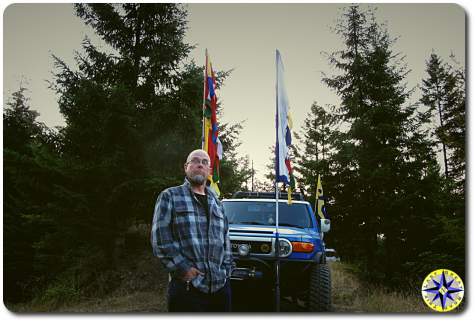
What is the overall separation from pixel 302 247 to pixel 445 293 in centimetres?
180

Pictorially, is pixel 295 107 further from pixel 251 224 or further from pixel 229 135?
pixel 229 135

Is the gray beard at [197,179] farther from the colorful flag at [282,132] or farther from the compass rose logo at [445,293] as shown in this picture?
the compass rose logo at [445,293]

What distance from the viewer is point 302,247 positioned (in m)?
4.29

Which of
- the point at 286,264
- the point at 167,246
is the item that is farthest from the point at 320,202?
the point at 167,246

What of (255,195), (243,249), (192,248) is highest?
(255,195)

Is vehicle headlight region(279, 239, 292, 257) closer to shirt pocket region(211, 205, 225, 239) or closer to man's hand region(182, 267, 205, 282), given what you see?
shirt pocket region(211, 205, 225, 239)

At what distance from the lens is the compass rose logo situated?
4.20m

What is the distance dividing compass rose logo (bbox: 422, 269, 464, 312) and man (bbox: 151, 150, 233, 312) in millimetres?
3033

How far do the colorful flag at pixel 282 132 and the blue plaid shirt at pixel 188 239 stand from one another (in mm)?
2095

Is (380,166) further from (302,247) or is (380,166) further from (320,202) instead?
(302,247)

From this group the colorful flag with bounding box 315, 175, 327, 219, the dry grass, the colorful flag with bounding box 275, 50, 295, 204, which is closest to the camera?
the dry grass

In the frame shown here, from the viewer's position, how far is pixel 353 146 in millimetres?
10391

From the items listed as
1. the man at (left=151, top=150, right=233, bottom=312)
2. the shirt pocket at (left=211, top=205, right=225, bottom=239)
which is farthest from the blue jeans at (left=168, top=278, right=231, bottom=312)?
the shirt pocket at (left=211, top=205, right=225, bottom=239)

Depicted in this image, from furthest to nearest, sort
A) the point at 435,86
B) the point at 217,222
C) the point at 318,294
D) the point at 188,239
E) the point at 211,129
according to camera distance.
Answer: the point at 435,86
the point at 211,129
the point at 318,294
the point at 217,222
the point at 188,239
